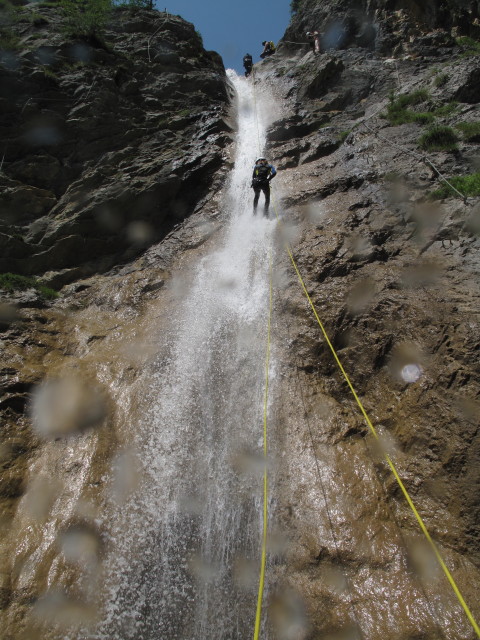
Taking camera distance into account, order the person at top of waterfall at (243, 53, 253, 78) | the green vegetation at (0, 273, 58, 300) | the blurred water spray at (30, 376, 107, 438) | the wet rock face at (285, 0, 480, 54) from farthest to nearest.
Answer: the person at top of waterfall at (243, 53, 253, 78) → the wet rock face at (285, 0, 480, 54) → the green vegetation at (0, 273, 58, 300) → the blurred water spray at (30, 376, 107, 438)

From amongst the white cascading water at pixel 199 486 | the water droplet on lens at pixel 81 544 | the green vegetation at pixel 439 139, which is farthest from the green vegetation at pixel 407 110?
the water droplet on lens at pixel 81 544

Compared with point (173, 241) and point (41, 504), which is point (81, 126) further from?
point (41, 504)

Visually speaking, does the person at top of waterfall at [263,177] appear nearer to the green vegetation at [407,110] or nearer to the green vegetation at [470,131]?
the green vegetation at [407,110]

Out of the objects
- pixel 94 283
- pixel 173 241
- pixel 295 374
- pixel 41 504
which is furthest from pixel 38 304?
pixel 295 374

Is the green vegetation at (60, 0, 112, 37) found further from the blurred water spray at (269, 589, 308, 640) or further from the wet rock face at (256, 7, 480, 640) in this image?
the blurred water spray at (269, 589, 308, 640)

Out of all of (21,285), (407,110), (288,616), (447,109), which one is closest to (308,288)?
(288,616)

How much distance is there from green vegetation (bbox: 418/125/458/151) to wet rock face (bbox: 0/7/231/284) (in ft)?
22.6

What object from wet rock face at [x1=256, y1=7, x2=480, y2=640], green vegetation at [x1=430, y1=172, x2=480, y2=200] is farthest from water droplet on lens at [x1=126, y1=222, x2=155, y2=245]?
green vegetation at [x1=430, y1=172, x2=480, y2=200]

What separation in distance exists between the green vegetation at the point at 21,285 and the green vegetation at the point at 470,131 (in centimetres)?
1153

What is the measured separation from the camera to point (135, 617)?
13.5ft

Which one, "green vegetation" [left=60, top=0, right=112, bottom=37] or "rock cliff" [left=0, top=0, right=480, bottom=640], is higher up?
"green vegetation" [left=60, top=0, right=112, bottom=37]

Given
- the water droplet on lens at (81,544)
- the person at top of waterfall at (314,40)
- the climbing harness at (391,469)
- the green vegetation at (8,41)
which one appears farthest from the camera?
the person at top of waterfall at (314,40)

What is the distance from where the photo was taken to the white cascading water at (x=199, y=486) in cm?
415

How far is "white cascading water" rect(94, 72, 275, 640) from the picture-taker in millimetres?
4152
